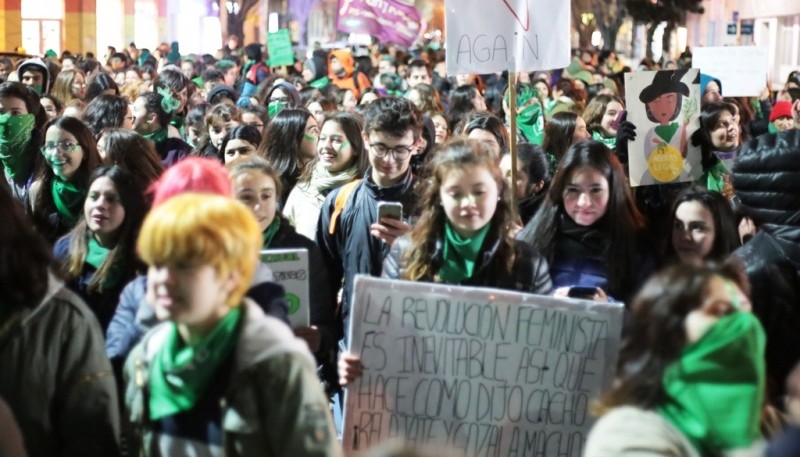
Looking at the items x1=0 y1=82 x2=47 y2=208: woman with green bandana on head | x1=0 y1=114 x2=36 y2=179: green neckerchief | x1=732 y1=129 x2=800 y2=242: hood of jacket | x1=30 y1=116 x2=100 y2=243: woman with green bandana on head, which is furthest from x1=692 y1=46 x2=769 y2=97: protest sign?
x1=732 y1=129 x2=800 y2=242: hood of jacket

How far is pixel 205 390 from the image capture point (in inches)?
129

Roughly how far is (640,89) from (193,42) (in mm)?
29896

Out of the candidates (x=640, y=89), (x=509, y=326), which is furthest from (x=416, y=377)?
(x=640, y=89)

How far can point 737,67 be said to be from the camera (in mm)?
14109

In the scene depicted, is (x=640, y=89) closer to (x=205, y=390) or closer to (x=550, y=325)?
(x=550, y=325)

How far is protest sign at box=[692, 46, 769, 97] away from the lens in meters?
14.0

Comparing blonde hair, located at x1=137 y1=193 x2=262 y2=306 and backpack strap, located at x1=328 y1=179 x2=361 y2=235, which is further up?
blonde hair, located at x1=137 y1=193 x2=262 y2=306

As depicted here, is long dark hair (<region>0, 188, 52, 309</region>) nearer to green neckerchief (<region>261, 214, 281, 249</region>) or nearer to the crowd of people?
the crowd of people

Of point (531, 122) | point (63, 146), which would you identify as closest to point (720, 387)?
point (63, 146)

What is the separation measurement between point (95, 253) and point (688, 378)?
10.2 feet

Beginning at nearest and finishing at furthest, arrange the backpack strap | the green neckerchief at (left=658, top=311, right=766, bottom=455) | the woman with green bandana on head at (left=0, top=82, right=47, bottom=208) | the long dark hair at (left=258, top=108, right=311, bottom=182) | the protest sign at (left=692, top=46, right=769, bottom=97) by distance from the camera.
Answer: the green neckerchief at (left=658, top=311, right=766, bottom=455) → the backpack strap → the long dark hair at (left=258, top=108, right=311, bottom=182) → the woman with green bandana on head at (left=0, top=82, right=47, bottom=208) → the protest sign at (left=692, top=46, right=769, bottom=97)

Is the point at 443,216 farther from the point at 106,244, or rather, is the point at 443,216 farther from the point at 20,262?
the point at 20,262

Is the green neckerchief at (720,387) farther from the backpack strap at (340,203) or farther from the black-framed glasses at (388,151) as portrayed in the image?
the backpack strap at (340,203)

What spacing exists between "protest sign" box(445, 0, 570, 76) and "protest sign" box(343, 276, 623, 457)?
9.00 ft
